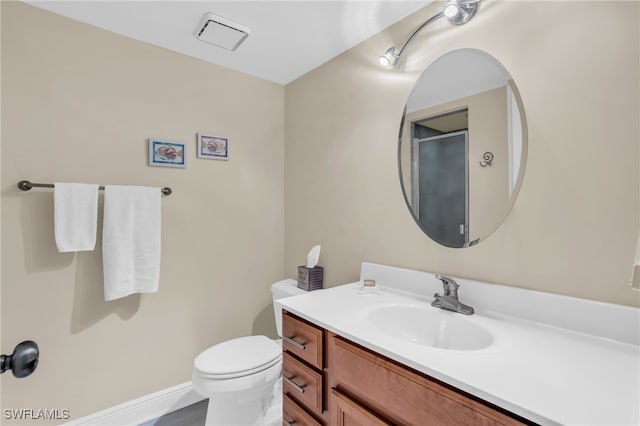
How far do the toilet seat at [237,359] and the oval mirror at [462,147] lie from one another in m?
1.07

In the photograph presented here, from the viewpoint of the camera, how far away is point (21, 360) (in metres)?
0.52

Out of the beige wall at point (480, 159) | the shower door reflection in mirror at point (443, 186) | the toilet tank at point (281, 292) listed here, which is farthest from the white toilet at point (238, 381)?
the beige wall at point (480, 159)

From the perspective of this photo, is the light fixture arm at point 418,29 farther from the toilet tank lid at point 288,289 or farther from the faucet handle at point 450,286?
the toilet tank lid at point 288,289

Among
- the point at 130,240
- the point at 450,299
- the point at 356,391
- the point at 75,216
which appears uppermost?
the point at 75,216

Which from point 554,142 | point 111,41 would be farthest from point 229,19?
point 554,142

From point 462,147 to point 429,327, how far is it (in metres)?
0.77

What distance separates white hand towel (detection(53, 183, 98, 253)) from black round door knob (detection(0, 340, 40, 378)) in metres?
1.23

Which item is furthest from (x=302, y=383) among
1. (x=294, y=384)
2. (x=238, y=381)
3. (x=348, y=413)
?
(x=238, y=381)

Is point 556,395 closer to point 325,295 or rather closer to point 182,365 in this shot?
point 325,295

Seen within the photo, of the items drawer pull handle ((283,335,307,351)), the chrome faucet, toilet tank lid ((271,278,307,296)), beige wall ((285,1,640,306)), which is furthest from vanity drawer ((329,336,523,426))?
toilet tank lid ((271,278,307,296))

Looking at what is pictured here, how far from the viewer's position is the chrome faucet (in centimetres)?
119

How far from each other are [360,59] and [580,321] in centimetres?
163

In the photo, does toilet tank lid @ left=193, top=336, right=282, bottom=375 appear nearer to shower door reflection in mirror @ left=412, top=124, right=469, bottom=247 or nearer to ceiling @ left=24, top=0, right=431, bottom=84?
shower door reflection in mirror @ left=412, top=124, right=469, bottom=247

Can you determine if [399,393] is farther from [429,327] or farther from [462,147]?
[462,147]
